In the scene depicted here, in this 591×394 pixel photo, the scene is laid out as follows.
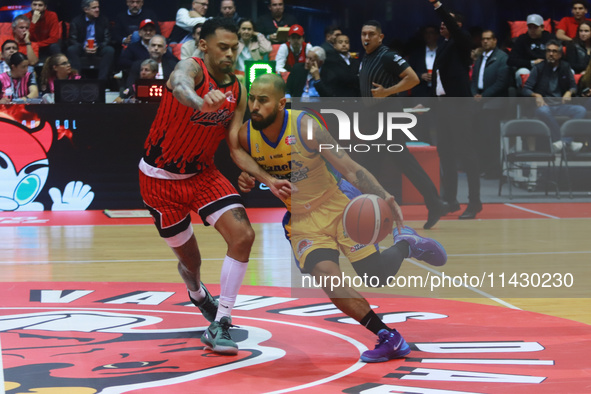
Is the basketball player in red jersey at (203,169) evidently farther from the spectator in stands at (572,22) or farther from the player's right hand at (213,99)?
the spectator in stands at (572,22)

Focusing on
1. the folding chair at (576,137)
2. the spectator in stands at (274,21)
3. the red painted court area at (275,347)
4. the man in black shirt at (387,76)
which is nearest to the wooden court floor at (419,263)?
the red painted court area at (275,347)

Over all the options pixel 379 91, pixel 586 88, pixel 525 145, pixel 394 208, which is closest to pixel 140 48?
pixel 379 91

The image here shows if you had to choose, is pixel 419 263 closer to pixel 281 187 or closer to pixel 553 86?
pixel 281 187

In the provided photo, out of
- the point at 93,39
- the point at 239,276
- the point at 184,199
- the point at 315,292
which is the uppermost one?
the point at 93,39

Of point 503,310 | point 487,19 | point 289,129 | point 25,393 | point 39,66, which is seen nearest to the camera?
point 25,393

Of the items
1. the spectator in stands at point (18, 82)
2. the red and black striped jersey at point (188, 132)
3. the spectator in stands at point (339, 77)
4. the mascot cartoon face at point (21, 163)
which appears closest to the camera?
the red and black striped jersey at point (188, 132)

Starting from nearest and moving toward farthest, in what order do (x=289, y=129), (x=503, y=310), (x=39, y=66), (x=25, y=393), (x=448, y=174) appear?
(x=25, y=393), (x=289, y=129), (x=503, y=310), (x=448, y=174), (x=39, y=66)

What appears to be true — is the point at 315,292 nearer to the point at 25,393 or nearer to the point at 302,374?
the point at 302,374

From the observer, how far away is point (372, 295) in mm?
6109

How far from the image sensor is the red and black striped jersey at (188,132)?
484 cm

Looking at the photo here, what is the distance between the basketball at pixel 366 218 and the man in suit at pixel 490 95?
673 cm

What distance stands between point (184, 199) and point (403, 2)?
11.5 meters

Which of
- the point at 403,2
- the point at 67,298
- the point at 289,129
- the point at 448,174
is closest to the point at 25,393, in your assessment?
the point at 289,129

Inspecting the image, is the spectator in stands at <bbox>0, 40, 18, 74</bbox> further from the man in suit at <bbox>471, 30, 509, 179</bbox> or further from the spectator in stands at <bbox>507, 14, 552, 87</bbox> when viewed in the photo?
the spectator in stands at <bbox>507, 14, 552, 87</bbox>
